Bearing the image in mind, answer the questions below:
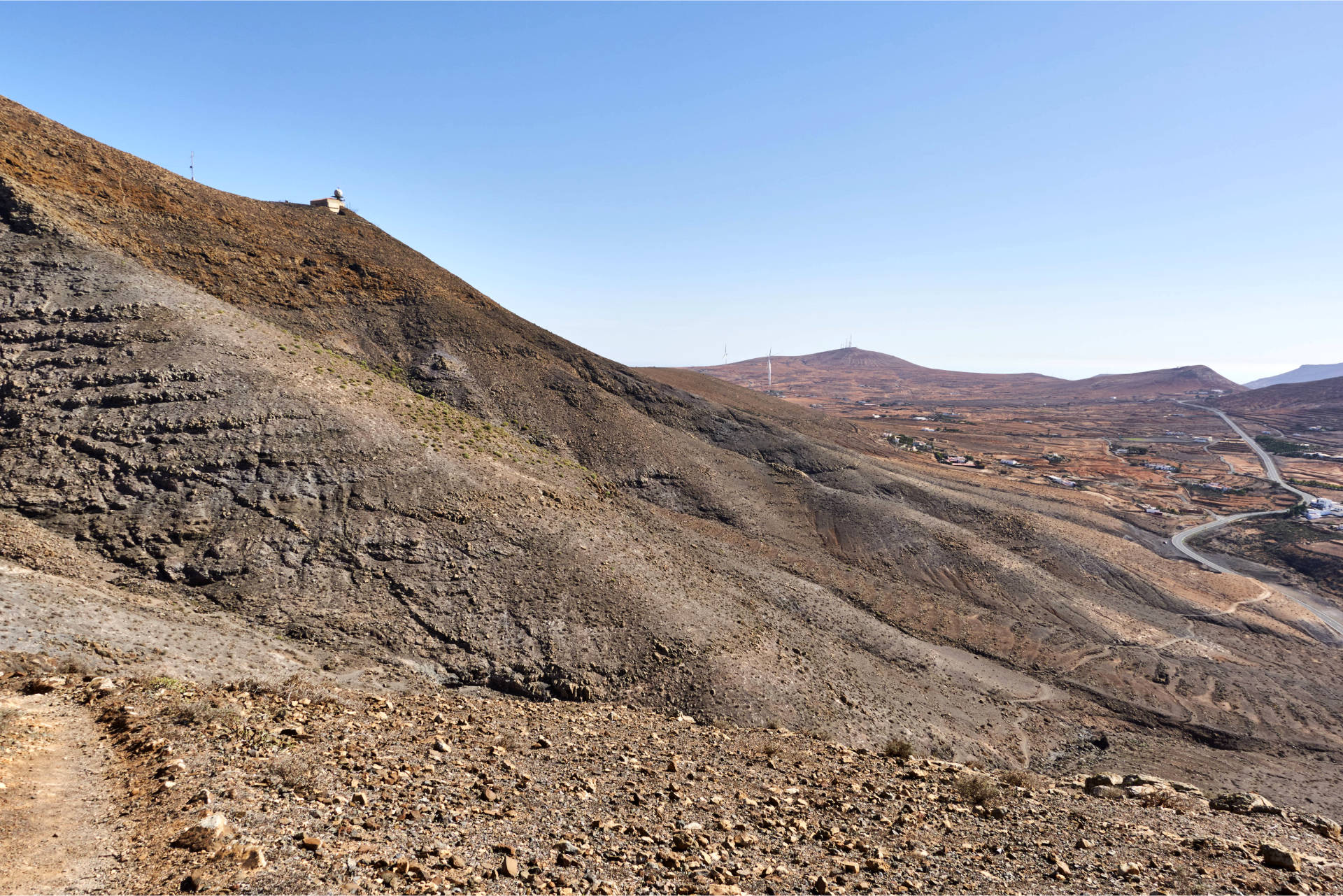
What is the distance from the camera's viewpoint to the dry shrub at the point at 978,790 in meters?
11.2

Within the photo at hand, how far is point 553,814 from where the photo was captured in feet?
29.0

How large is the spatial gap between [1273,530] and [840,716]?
64028 millimetres

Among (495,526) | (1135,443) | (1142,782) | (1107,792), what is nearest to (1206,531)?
(1142,782)

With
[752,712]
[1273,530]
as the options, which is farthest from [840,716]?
[1273,530]

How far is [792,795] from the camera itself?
10.9 meters

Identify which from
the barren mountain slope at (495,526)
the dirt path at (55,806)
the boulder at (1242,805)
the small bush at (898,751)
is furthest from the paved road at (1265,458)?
the dirt path at (55,806)

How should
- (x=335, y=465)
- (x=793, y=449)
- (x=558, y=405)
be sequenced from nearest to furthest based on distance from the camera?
(x=335, y=465) → (x=558, y=405) → (x=793, y=449)

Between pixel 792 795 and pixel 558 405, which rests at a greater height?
pixel 558 405

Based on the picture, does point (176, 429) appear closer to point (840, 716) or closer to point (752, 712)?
point (752, 712)

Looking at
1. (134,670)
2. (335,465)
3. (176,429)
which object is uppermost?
(176,429)

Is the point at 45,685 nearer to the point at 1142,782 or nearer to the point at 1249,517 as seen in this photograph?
the point at 1142,782

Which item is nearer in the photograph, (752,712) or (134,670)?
(134,670)

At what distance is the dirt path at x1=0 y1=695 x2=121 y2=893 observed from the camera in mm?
5441

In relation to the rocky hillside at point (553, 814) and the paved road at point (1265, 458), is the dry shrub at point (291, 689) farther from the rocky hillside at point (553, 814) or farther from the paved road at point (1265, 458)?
the paved road at point (1265, 458)
